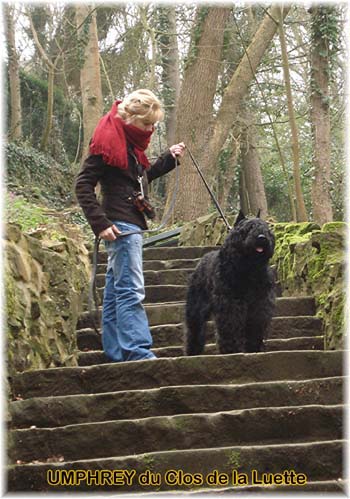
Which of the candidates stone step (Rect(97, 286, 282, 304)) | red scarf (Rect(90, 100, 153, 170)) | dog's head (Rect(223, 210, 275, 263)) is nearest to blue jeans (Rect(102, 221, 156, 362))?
red scarf (Rect(90, 100, 153, 170))

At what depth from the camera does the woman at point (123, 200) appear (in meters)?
5.81

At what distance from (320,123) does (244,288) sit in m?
7.28

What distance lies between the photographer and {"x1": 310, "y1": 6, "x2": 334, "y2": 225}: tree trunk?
42.4 ft

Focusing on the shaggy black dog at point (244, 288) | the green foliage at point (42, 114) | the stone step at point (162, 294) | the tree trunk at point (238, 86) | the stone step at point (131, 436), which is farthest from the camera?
the green foliage at point (42, 114)

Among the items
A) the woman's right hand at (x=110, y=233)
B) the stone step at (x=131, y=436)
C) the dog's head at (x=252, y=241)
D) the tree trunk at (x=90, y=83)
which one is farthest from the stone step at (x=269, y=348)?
the tree trunk at (x=90, y=83)

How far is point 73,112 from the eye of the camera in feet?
79.5

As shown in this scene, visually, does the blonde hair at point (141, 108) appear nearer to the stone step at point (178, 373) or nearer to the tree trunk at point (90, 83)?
the stone step at point (178, 373)

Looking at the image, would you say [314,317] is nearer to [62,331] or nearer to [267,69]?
[62,331]

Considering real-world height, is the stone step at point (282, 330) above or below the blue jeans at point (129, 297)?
below

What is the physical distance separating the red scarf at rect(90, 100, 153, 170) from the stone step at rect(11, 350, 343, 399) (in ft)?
4.93

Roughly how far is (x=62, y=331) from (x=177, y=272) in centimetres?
266

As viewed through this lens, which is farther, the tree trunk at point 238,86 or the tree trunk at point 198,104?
the tree trunk at point 238,86

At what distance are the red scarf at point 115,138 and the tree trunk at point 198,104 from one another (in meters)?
8.76

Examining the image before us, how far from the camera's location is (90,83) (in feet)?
55.2
